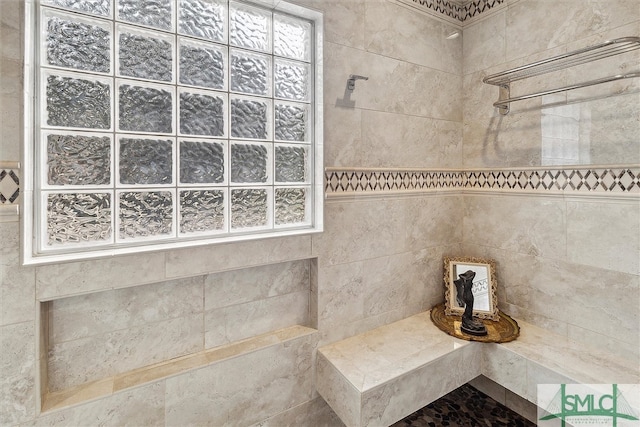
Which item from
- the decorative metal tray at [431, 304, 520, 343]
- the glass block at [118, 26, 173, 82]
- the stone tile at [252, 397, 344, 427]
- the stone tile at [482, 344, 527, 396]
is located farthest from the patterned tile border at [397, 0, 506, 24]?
the stone tile at [252, 397, 344, 427]

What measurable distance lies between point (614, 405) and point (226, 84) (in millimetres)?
1987

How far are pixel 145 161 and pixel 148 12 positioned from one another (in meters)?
0.56

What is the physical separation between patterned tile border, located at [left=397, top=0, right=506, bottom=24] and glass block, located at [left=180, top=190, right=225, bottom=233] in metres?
1.49

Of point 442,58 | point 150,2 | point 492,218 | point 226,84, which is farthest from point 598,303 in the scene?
point 150,2

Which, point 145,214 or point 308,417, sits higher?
point 145,214

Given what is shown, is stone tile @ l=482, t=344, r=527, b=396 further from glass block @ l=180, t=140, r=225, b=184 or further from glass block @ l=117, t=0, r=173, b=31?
glass block @ l=117, t=0, r=173, b=31

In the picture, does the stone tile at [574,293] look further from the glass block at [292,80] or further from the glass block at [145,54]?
the glass block at [145,54]

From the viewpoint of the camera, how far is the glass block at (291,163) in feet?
4.51

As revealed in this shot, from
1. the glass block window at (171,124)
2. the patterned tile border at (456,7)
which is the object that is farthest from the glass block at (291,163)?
the patterned tile border at (456,7)

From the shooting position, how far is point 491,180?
177 cm

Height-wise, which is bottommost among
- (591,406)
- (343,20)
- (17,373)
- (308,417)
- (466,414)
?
(466,414)

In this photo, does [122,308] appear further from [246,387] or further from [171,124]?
[171,124]

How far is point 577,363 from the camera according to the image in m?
1.28

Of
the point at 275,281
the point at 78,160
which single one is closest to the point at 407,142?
the point at 275,281
